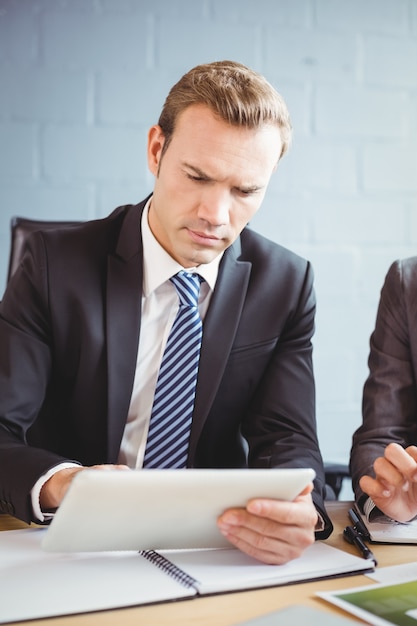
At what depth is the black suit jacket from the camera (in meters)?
1.43

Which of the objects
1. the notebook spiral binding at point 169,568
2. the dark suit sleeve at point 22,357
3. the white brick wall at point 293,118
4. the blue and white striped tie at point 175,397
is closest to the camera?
the notebook spiral binding at point 169,568

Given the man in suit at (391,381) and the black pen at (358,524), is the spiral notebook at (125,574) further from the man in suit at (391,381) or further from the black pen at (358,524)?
the man in suit at (391,381)

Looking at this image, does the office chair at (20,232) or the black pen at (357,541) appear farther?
the office chair at (20,232)

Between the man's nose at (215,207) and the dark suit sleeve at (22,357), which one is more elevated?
A: the man's nose at (215,207)

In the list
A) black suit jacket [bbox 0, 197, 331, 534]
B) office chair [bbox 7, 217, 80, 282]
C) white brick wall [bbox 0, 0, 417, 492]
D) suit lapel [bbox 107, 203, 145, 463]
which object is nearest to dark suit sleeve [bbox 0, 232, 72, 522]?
black suit jacket [bbox 0, 197, 331, 534]

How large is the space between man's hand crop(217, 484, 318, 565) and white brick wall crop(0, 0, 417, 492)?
1552 mm

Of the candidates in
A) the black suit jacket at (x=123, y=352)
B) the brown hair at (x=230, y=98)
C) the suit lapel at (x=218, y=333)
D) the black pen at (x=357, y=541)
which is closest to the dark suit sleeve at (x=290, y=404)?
the black suit jacket at (x=123, y=352)

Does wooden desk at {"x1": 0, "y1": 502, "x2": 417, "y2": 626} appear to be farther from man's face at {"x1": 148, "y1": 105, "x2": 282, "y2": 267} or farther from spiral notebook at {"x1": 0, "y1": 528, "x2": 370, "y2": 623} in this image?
man's face at {"x1": 148, "y1": 105, "x2": 282, "y2": 267}

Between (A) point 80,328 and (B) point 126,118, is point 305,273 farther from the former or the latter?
(B) point 126,118

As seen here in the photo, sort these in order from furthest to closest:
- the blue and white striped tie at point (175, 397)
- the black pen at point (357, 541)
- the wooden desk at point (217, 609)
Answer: the blue and white striped tie at point (175, 397), the black pen at point (357, 541), the wooden desk at point (217, 609)

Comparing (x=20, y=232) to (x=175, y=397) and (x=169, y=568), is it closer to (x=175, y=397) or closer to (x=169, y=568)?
(x=175, y=397)

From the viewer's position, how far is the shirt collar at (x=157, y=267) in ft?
4.95

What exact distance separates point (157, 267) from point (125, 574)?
0.70 meters

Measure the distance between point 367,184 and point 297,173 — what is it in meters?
0.25
